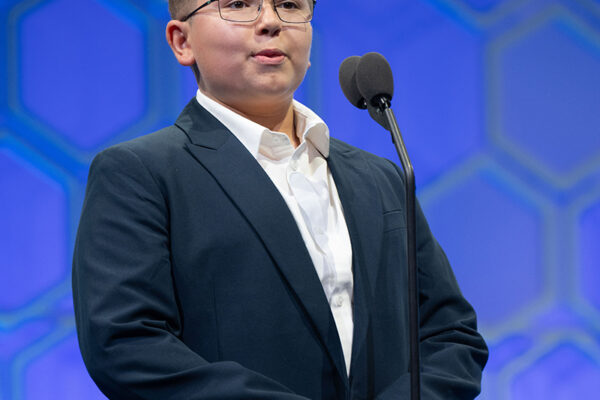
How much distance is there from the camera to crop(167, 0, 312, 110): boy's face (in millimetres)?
1271

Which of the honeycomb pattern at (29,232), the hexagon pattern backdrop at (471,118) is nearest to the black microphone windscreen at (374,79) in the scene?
the hexagon pattern backdrop at (471,118)

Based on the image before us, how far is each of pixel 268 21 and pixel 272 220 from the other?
334 millimetres

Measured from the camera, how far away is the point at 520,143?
2.33 metres

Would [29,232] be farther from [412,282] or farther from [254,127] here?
[412,282]

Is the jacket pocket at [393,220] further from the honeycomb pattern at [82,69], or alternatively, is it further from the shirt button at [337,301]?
the honeycomb pattern at [82,69]

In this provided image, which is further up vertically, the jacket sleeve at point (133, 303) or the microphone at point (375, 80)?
the microphone at point (375, 80)

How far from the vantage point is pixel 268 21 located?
4.16 feet

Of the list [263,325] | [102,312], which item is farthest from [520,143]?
[102,312]

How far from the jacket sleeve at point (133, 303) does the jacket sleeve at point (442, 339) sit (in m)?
0.26

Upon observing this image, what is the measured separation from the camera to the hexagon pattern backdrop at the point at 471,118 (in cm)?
220

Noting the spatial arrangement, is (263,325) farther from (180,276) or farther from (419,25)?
(419,25)

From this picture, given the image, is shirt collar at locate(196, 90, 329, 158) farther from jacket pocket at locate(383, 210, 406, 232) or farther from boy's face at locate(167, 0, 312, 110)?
jacket pocket at locate(383, 210, 406, 232)

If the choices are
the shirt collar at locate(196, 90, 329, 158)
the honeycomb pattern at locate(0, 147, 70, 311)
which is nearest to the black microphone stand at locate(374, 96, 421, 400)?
the shirt collar at locate(196, 90, 329, 158)

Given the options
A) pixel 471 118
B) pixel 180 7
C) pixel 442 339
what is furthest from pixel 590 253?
pixel 180 7
